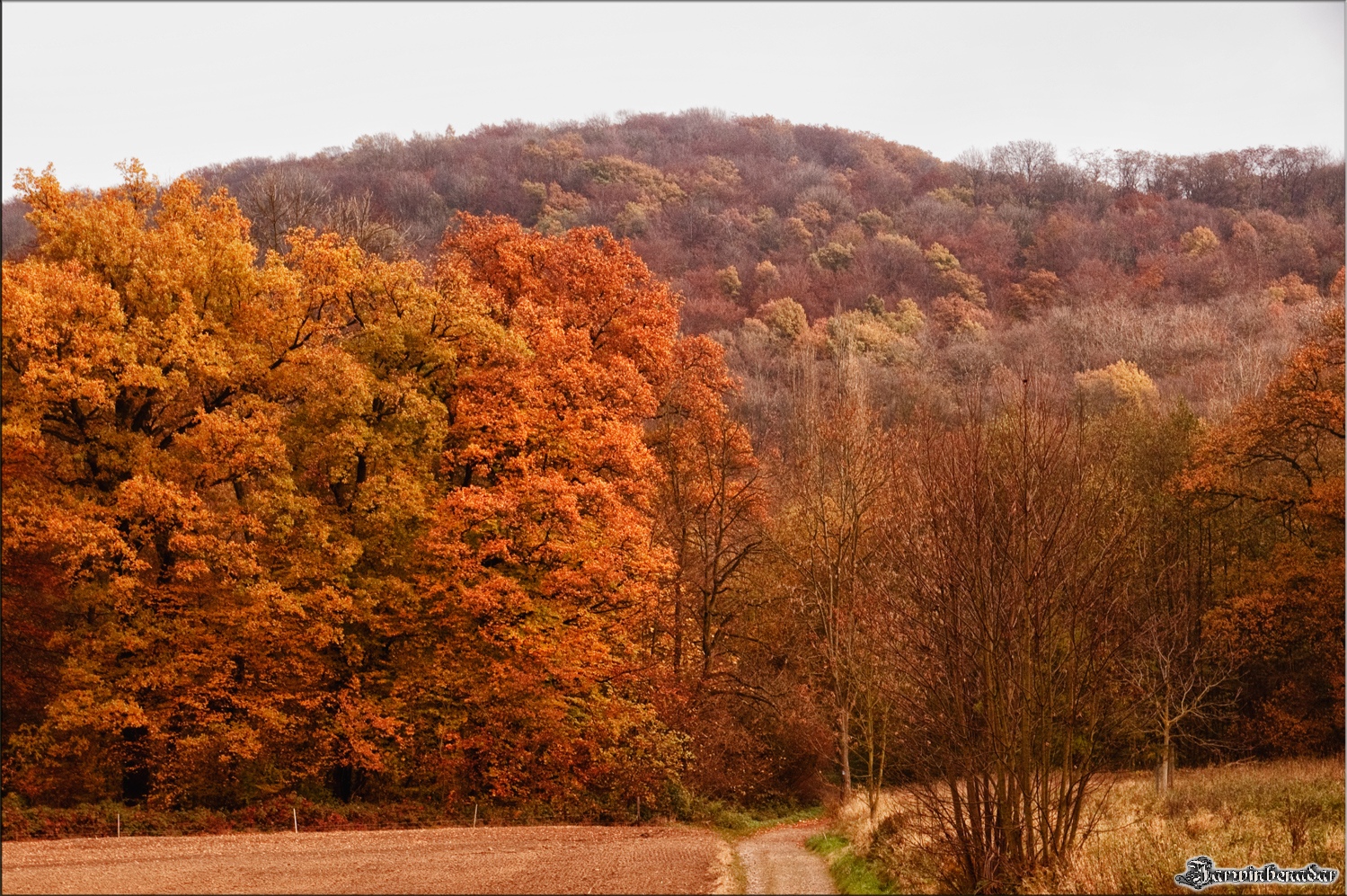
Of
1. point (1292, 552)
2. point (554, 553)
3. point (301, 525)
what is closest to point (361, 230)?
point (301, 525)

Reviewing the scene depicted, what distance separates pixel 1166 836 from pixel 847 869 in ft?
15.3

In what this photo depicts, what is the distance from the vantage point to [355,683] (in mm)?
23188

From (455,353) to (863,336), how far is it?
1845 inches

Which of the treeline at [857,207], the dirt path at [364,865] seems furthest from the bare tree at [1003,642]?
the treeline at [857,207]

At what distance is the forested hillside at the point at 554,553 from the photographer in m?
14.6

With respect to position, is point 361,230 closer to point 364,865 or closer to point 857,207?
point 364,865

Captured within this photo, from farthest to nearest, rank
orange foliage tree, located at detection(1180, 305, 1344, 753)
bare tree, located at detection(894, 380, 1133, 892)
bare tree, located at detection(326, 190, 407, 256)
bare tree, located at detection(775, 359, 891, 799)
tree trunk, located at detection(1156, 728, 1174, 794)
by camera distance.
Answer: bare tree, located at detection(326, 190, 407, 256) → bare tree, located at detection(775, 359, 891, 799) → orange foliage tree, located at detection(1180, 305, 1344, 753) → tree trunk, located at detection(1156, 728, 1174, 794) → bare tree, located at detection(894, 380, 1133, 892)

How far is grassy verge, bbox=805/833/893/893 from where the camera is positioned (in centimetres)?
1555

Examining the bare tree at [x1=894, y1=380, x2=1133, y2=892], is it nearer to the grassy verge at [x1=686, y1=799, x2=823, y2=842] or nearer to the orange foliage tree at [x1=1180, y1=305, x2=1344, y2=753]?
the grassy verge at [x1=686, y1=799, x2=823, y2=842]

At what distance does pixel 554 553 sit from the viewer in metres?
24.2

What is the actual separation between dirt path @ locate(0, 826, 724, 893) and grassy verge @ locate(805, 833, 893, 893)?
6.03ft

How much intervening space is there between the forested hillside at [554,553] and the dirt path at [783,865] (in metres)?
2.16

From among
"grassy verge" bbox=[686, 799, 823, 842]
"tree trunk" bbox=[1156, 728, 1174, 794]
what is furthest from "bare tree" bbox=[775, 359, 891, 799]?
"tree trunk" bbox=[1156, 728, 1174, 794]

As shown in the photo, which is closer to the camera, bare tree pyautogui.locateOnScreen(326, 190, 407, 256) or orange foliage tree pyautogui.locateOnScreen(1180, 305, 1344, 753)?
orange foliage tree pyautogui.locateOnScreen(1180, 305, 1344, 753)
